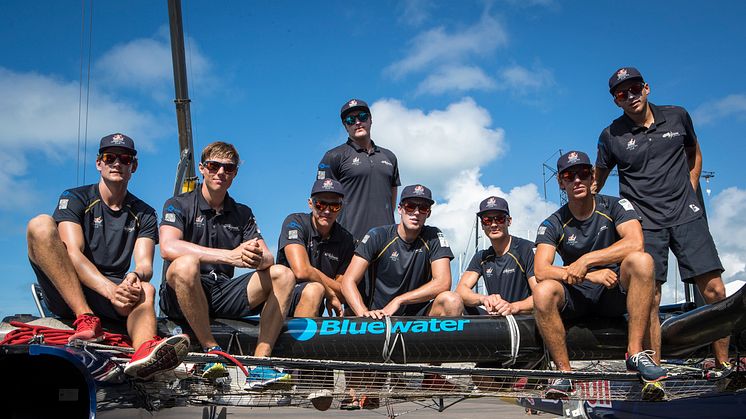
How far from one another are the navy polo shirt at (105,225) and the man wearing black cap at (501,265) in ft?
9.07

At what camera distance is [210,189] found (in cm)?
498

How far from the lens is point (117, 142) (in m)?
4.61

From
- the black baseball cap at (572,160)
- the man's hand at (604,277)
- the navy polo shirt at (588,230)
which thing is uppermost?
the black baseball cap at (572,160)

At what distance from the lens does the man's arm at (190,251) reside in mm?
4473

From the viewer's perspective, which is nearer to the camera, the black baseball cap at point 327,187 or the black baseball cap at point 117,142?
the black baseball cap at point 117,142

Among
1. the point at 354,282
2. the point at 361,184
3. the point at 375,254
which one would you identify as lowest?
the point at 354,282

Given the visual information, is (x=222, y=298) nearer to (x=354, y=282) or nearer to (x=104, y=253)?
(x=104, y=253)

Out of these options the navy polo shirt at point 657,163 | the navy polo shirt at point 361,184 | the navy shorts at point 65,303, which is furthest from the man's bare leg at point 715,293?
the navy shorts at point 65,303

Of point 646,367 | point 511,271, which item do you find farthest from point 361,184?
point 646,367

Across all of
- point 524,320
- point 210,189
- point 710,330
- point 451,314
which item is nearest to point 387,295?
point 451,314

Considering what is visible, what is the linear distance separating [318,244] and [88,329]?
2.25 meters

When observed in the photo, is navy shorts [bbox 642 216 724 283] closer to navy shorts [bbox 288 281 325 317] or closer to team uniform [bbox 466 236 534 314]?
team uniform [bbox 466 236 534 314]

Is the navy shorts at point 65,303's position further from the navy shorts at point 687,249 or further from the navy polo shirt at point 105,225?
the navy shorts at point 687,249

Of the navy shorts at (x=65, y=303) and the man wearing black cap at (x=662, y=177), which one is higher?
the man wearing black cap at (x=662, y=177)
